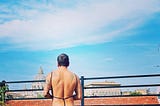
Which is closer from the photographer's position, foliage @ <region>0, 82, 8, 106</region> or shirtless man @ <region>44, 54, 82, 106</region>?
shirtless man @ <region>44, 54, 82, 106</region>

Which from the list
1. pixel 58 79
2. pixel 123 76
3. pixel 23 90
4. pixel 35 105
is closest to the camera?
pixel 58 79

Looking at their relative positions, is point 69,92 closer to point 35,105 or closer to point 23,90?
point 23,90

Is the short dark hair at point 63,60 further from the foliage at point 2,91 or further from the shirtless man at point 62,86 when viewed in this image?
the foliage at point 2,91

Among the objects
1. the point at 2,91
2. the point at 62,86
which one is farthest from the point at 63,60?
the point at 2,91

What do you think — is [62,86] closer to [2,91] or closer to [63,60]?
[63,60]

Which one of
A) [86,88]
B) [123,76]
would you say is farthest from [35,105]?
[123,76]

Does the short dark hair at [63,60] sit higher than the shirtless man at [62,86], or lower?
higher

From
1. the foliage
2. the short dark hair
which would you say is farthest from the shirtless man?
the foliage

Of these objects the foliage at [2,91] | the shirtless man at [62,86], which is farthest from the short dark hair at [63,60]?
the foliage at [2,91]

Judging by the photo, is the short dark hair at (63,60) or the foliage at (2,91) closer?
the short dark hair at (63,60)

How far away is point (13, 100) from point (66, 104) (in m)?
4.67

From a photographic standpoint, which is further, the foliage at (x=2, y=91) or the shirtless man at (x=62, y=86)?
the foliage at (x=2, y=91)

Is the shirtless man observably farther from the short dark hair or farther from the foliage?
the foliage

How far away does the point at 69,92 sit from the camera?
422 cm
